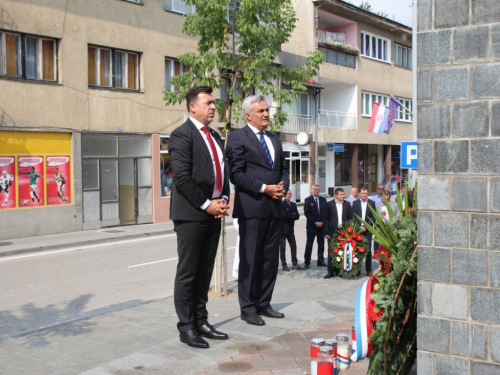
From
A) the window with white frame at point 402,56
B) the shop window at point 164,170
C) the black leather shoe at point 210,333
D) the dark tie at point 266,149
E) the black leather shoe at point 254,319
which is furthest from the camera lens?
the window with white frame at point 402,56

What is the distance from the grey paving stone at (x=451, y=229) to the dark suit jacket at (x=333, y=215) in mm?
7620

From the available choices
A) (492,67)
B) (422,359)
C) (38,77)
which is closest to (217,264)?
(422,359)

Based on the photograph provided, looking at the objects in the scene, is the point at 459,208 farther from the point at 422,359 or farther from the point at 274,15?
the point at 274,15

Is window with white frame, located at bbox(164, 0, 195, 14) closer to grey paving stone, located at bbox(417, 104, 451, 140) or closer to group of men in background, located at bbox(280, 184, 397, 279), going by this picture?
group of men in background, located at bbox(280, 184, 397, 279)

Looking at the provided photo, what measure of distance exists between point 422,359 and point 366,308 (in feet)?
2.00

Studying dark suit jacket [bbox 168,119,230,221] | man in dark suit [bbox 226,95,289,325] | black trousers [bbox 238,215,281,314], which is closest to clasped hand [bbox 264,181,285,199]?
man in dark suit [bbox 226,95,289,325]

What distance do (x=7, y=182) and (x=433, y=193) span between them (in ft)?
50.9

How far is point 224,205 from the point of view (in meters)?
5.51

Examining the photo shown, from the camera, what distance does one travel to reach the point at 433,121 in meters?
4.16

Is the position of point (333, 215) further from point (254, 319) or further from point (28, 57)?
point (28, 57)

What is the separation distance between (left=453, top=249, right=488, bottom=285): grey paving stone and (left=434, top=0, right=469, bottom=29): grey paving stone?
148 centimetres

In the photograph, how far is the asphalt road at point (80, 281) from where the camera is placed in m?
8.44

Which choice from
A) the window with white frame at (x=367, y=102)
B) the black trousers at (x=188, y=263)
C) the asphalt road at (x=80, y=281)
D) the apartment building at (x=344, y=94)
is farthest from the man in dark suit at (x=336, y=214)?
the window with white frame at (x=367, y=102)

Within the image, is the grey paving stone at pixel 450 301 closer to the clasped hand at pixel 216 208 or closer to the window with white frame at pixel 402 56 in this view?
the clasped hand at pixel 216 208
